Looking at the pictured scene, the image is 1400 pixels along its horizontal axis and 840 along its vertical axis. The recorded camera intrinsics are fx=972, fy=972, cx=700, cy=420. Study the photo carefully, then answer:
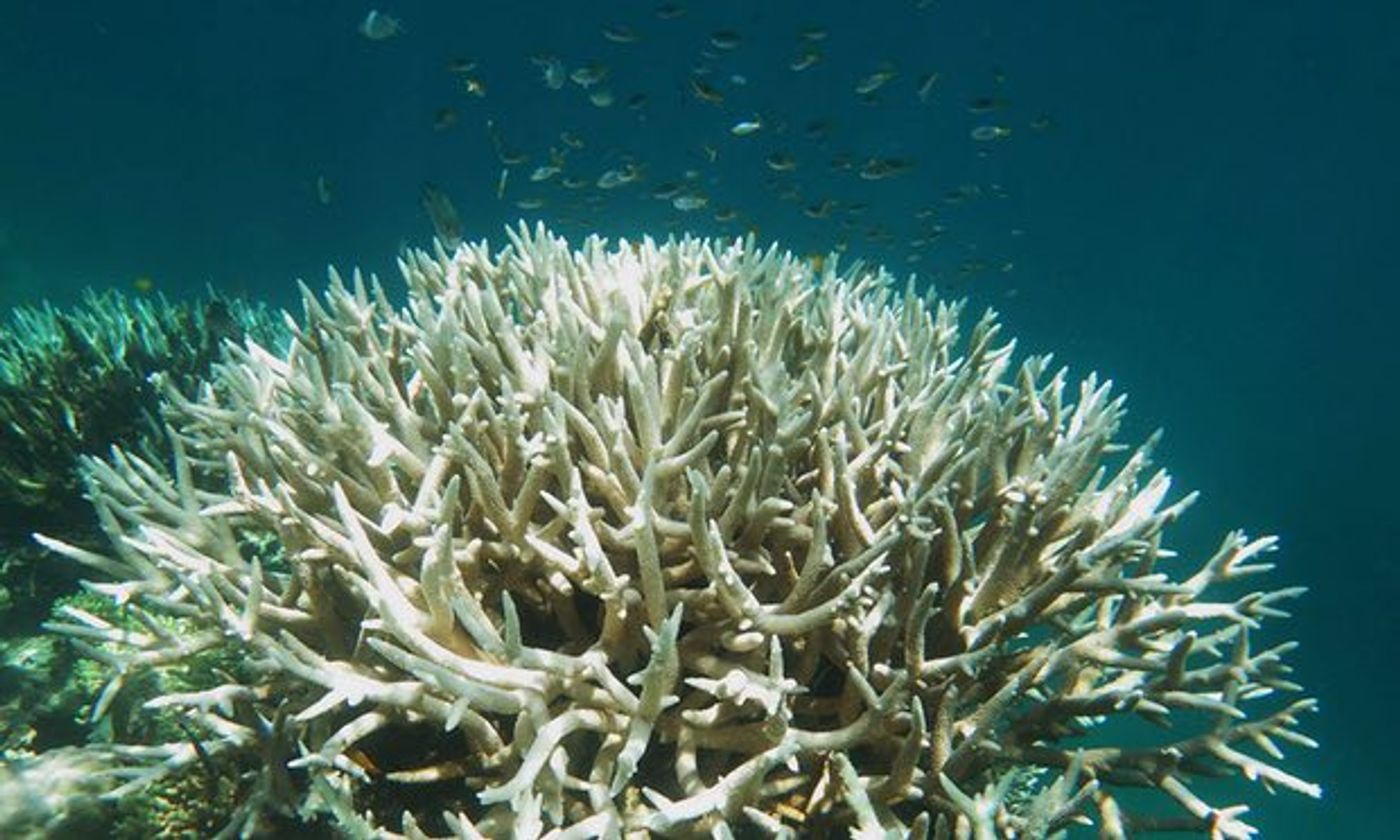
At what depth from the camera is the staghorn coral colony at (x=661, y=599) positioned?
2584 millimetres

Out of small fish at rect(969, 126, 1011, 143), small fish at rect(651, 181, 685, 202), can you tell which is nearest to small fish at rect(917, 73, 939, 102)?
small fish at rect(969, 126, 1011, 143)

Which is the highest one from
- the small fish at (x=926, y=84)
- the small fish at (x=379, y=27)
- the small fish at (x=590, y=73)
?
the small fish at (x=926, y=84)

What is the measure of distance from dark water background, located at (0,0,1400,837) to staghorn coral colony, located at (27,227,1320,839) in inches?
1472

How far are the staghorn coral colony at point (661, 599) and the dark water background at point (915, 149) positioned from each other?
37.4 metres

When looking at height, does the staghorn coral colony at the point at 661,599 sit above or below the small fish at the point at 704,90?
below

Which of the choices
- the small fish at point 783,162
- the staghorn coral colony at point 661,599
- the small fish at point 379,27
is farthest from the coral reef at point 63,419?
the small fish at point 783,162

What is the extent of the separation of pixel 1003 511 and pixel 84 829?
10.7ft

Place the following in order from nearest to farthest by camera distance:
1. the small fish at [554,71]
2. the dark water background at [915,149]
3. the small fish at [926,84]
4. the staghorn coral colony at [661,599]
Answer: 1. the staghorn coral colony at [661,599]
2. the small fish at [554,71]
3. the small fish at [926,84]
4. the dark water background at [915,149]

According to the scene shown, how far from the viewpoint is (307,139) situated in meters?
52.4

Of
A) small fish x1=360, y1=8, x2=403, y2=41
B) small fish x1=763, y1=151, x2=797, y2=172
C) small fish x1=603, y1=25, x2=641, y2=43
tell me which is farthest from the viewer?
small fish x1=603, y1=25, x2=641, y2=43

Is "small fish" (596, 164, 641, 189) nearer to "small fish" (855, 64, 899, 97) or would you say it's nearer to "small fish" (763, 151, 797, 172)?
"small fish" (763, 151, 797, 172)

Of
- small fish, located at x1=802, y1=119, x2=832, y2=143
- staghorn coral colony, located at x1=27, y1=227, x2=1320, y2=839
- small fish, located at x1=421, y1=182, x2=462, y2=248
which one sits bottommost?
staghorn coral colony, located at x1=27, y1=227, x2=1320, y2=839

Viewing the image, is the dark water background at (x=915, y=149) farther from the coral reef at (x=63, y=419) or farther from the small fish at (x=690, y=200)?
the coral reef at (x=63, y=419)

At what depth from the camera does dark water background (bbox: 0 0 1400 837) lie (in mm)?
43406
